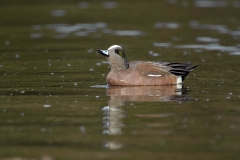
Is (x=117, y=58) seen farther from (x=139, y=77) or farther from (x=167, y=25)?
(x=167, y=25)

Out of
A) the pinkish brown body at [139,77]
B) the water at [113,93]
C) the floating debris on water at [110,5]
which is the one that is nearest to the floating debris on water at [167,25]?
the water at [113,93]

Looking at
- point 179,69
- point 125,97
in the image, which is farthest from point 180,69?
point 125,97

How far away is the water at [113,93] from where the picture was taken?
31.4ft

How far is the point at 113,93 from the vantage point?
45.8 ft

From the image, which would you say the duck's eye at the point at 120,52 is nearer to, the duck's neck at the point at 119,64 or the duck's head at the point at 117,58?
the duck's head at the point at 117,58

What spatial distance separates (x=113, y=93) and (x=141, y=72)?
44.7 inches

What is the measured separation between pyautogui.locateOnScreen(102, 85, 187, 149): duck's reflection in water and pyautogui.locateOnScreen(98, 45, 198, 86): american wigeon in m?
Result: 0.17

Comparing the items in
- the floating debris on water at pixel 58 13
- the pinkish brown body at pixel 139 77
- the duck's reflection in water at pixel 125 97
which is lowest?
the duck's reflection in water at pixel 125 97

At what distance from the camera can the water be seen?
9562 mm

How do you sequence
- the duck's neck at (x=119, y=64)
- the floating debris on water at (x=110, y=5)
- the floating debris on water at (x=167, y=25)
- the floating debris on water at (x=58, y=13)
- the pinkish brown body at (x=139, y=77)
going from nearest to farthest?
1. the pinkish brown body at (x=139, y=77)
2. the duck's neck at (x=119, y=64)
3. the floating debris on water at (x=167, y=25)
4. the floating debris on water at (x=58, y=13)
5. the floating debris on water at (x=110, y=5)

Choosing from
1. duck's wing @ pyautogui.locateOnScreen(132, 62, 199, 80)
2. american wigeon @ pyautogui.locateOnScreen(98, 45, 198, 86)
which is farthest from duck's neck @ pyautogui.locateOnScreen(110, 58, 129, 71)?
duck's wing @ pyautogui.locateOnScreen(132, 62, 199, 80)

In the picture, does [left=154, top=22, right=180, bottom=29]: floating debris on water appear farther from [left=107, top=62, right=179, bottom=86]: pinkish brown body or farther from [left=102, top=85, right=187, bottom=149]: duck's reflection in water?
[left=102, top=85, right=187, bottom=149]: duck's reflection in water

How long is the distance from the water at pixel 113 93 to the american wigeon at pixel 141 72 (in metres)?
0.26

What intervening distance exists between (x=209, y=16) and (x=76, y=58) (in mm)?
11114
